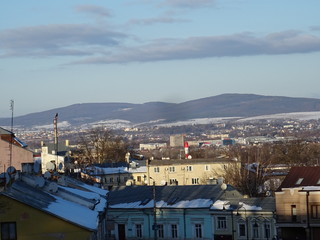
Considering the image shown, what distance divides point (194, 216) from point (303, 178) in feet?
18.0

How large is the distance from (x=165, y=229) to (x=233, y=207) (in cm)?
337

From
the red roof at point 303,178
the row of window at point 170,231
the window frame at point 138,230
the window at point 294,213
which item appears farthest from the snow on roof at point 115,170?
the window at point 294,213

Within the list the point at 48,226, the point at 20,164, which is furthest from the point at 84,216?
the point at 20,164

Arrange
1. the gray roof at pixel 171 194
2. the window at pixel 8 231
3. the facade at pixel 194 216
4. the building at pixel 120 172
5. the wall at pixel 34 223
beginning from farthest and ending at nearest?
the building at pixel 120 172
the gray roof at pixel 171 194
the facade at pixel 194 216
the window at pixel 8 231
the wall at pixel 34 223

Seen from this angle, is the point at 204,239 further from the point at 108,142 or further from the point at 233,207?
the point at 108,142

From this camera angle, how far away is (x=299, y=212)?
40.3m

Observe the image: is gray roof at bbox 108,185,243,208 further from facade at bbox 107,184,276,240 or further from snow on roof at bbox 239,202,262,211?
snow on roof at bbox 239,202,262,211

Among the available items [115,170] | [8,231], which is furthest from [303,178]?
[115,170]

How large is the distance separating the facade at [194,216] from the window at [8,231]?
52.6ft

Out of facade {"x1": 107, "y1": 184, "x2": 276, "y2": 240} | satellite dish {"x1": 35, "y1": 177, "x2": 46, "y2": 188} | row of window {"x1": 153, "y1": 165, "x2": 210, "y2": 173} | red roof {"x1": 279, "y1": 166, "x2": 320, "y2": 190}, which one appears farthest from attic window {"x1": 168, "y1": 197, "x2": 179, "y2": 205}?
row of window {"x1": 153, "y1": 165, "x2": 210, "y2": 173}

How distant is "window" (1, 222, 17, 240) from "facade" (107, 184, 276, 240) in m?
16.0

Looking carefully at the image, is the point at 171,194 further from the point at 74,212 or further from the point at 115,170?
the point at 115,170

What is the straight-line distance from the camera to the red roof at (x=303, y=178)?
141ft

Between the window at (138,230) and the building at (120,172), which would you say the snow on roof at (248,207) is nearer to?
the window at (138,230)
